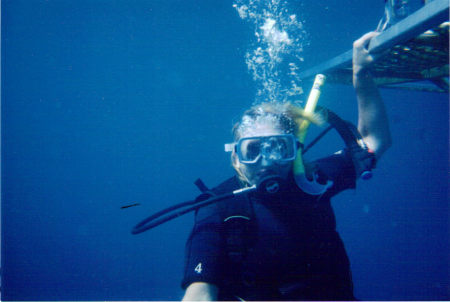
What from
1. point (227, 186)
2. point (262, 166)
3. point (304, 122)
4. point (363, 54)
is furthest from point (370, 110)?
point (227, 186)

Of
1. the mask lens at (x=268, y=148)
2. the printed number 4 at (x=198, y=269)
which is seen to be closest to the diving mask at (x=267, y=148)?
the mask lens at (x=268, y=148)

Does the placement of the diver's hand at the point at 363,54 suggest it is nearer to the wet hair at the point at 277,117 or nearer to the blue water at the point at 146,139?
the wet hair at the point at 277,117

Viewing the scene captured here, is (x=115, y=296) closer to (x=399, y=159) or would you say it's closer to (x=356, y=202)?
(x=356, y=202)

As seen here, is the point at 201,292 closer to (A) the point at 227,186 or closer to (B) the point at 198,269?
(B) the point at 198,269


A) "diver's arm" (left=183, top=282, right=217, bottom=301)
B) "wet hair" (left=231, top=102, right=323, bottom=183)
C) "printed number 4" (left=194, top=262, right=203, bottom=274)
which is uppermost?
"wet hair" (left=231, top=102, right=323, bottom=183)

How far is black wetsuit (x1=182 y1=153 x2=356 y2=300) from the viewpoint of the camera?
5.73ft

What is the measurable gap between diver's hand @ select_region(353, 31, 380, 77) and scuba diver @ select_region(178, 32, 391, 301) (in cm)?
1

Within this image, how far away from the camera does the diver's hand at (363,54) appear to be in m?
2.48

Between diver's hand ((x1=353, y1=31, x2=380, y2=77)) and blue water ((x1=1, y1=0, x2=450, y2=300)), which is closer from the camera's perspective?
diver's hand ((x1=353, y1=31, x2=380, y2=77))

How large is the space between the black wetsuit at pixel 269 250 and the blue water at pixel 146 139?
461 inches

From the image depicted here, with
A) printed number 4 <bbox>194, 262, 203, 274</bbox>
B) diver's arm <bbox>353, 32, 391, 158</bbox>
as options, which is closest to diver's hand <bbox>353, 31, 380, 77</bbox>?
diver's arm <bbox>353, 32, 391, 158</bbox>

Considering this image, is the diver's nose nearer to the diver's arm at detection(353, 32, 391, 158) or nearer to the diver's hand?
the diver's arm at detection(353, 32, 391, 158)

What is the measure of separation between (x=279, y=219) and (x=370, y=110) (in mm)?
1744

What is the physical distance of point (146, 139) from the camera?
577 inches
